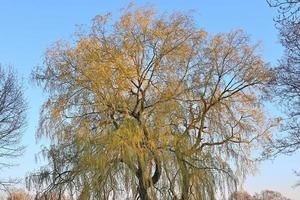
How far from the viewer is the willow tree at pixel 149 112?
1266cm

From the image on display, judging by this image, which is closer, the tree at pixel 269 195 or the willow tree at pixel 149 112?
the willow tree at pixel 149 112

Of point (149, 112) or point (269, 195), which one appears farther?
point (269, 195)

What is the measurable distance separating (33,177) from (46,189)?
1.79 ft

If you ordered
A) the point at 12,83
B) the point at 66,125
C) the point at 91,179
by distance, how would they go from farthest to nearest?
the point at 12,83 < the point at 66,125 < the point at 91,179

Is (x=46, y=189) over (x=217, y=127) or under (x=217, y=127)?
under

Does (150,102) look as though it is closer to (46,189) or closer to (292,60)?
(46,189)

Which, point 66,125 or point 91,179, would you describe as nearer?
point 91,179

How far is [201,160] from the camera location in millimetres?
13375

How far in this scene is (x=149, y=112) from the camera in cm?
1388

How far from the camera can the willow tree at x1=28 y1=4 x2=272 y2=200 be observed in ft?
41.5

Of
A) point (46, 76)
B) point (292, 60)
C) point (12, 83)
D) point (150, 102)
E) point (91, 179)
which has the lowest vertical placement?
point (91, 179)

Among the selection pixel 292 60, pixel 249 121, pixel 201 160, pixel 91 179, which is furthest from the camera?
pixel 249 121

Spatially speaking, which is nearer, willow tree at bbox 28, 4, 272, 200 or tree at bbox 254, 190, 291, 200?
willow tree at bbox 28, 4, 272, 200

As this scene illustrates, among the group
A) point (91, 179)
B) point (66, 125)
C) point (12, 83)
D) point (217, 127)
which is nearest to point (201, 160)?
point (217, 127)
